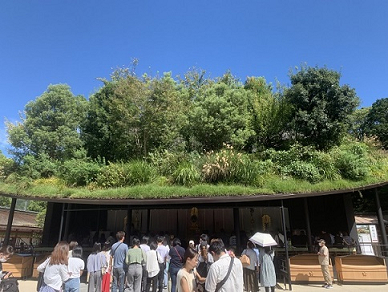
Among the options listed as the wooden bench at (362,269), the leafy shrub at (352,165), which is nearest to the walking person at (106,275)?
the wooden bench at (362,269)

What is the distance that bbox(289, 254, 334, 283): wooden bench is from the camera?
9.10m

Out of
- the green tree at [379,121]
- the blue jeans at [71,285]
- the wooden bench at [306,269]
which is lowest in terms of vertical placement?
the wooden bench at [306,269]

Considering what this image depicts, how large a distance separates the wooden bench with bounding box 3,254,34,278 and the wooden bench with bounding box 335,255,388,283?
11055 mm

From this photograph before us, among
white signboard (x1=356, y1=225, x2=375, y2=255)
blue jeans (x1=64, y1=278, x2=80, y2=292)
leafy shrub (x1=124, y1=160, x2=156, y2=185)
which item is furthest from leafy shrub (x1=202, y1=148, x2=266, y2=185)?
blue jeans (x1=64, y1=278, x2=80, y2=292)

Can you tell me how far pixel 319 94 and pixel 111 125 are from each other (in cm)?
1156

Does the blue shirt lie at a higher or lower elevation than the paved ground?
higher

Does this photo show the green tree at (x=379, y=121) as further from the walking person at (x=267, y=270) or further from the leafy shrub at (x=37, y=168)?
the leafy shrub at (x=37, y=168)

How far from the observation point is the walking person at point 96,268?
6.95m

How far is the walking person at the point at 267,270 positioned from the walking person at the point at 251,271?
25cm

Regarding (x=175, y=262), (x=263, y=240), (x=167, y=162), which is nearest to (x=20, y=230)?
(x=167, y=162)

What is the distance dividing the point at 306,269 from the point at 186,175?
17.8 feet

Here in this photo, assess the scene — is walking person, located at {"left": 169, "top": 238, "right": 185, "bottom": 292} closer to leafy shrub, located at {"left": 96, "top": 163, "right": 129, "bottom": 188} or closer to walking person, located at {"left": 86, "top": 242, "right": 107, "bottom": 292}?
walking person, located at {"left": 86, "top": 242, "right": 107, "bottom": 292}

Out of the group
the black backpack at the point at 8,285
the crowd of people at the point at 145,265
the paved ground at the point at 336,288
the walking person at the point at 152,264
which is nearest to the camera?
the black backpack at the point at 8,285

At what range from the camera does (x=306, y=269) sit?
9211 mm
